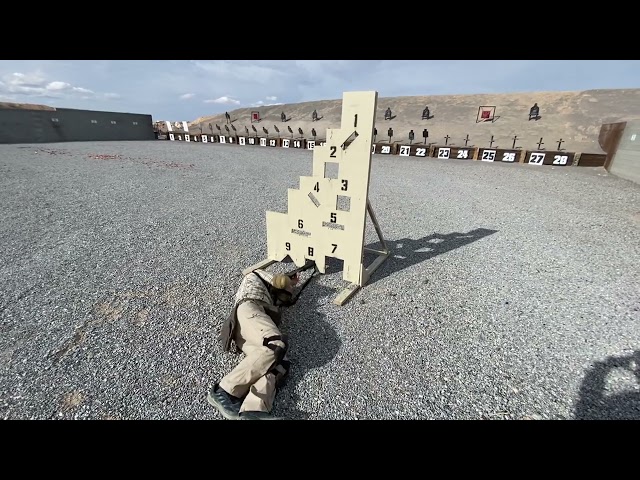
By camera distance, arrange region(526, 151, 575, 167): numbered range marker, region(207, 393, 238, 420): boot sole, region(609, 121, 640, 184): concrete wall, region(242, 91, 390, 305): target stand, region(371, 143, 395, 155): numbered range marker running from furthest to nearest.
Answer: region(371, 143, 395, 155): numbered range marker, region(526, 151, 575, 167): numbered range marker, region(609, 121, 640, 184): concrete wall, region(242, 91, 390, 305): target stand, region(207, 393, 238, 420): boot sole

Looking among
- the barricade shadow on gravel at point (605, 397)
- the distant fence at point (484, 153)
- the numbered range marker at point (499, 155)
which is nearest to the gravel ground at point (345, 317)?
the barricade shadow on gravel at point (605, 397)

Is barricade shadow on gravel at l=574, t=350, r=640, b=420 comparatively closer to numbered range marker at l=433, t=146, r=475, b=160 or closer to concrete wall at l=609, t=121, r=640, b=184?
concrete wall at l=609, t=121, r=640, b=184

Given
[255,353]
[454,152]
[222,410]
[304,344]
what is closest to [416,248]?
[304,344]

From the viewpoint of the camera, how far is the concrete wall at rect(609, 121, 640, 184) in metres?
12.0

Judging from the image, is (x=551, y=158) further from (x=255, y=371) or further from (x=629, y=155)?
(x=255, y=371)

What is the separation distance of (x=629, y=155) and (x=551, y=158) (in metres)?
3.89

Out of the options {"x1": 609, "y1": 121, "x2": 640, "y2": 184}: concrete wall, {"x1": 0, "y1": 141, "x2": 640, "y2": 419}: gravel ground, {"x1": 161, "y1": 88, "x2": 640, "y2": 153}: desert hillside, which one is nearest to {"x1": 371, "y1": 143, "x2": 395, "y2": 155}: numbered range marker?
{"x1": 161, "y1": 88, "x2": 640, "y2": 153}: desert hillside

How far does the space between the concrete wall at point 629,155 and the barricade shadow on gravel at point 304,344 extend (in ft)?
51.8

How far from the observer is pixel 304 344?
10.6 feet

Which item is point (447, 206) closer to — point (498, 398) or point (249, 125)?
point (498, 398)

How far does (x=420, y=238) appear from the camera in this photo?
6332 mm

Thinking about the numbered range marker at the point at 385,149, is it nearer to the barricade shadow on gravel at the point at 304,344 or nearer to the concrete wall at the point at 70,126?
the barricade shadow on gravel at the point at 304,344

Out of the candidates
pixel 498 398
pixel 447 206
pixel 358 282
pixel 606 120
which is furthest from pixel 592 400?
pixel 606 120

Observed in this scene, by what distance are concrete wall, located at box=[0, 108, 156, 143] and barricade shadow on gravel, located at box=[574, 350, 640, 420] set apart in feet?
125
